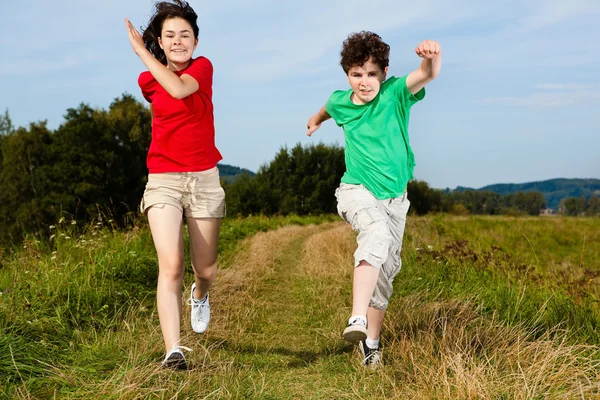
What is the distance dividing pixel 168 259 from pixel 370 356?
5.32 ft

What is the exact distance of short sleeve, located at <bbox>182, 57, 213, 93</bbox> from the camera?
3.98 metres

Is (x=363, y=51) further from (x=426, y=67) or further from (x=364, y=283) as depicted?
(x=364, y=283)

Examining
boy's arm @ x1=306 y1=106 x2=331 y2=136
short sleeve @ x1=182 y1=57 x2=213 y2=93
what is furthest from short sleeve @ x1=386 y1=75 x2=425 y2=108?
short sleeve @ x1=182 y1=57 x2=213 y2=93

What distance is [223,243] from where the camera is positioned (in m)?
10.2

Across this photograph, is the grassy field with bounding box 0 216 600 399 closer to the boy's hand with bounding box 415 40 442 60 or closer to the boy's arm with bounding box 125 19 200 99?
the boy's arm with bounding box 125 19 200 99

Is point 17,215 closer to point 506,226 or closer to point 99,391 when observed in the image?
point 506,226

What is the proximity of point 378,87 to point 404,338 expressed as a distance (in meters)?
1.90

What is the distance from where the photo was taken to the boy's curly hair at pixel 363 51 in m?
3.98

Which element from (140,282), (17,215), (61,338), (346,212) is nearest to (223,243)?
(140,282)

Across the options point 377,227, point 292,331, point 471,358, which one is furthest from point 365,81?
point 292,331

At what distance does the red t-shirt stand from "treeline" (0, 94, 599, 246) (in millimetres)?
25289

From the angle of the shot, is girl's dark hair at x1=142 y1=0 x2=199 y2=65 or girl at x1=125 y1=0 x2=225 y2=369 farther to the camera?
girl's dark hair at x1=142 y1=0 x2=199 y2=65

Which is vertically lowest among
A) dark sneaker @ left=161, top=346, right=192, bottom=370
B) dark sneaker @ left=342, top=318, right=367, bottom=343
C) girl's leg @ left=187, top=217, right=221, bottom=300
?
dark sneaker @ left=161, top=346, right=192, bottom=370

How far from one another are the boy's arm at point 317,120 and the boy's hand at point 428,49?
3.24ft
